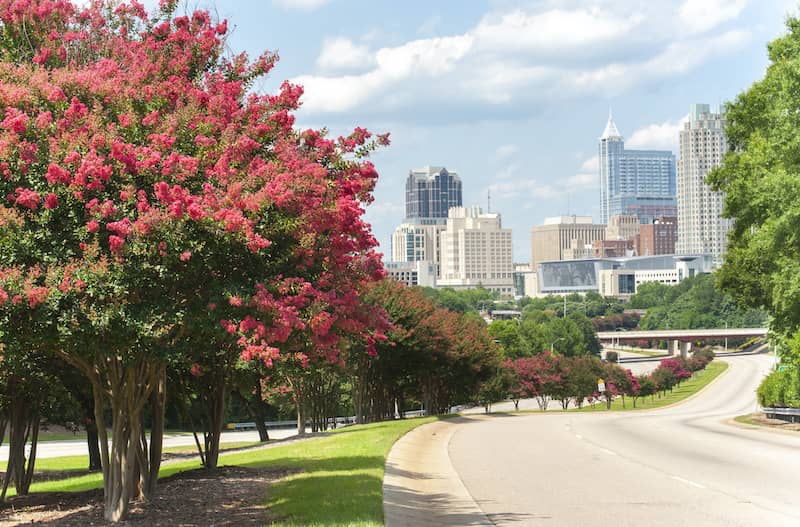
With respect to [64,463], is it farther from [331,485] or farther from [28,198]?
[28,198]

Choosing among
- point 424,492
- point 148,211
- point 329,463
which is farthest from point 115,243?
point 329,463

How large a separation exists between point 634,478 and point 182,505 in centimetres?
848

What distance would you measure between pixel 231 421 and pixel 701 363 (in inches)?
3882

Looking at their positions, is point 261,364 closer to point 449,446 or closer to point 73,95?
point 73,95

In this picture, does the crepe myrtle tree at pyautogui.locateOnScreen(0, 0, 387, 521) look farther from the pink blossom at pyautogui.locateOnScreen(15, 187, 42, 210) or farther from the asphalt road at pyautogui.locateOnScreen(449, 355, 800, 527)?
the asphalt road at pyautogui.locateOnScreen(449, 355, 800, 527)

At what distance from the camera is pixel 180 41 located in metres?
15.7

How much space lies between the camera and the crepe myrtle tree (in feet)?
38.4

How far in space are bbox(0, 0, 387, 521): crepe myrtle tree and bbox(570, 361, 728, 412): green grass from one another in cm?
8370

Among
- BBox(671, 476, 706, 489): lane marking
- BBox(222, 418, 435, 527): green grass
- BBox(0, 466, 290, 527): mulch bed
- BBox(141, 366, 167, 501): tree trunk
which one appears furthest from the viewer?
BBox(671, 476, 706, 489): lane marking

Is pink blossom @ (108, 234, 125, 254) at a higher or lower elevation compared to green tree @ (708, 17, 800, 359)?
lower

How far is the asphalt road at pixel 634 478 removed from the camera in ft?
46.4

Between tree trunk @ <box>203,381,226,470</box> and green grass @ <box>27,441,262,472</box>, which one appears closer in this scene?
tree trunk @ <box>203,381,226,470</box>

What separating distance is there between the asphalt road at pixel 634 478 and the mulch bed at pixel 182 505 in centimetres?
379

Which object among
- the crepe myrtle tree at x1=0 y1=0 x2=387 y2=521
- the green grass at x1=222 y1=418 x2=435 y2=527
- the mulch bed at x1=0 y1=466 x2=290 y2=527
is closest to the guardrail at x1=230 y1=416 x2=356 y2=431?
the green grass at x1=222 y1=418 x2=435 y2=527
